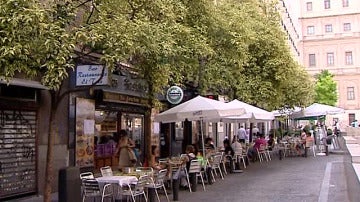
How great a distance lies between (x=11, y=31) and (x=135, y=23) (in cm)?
253

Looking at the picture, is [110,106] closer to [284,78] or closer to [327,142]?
[284,78]

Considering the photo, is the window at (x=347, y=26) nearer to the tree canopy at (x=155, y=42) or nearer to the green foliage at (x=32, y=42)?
the tree canopy at (x=155, y=42)

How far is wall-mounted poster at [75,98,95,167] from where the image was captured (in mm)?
14197

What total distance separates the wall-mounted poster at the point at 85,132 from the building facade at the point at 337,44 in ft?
232

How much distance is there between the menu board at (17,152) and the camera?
37.4ft

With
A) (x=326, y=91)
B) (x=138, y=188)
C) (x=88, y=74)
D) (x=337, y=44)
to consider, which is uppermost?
(x=337, y=44)

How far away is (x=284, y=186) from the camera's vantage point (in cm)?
1359

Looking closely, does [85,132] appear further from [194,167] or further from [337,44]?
[337,44]

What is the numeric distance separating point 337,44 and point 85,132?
76761 millimetres

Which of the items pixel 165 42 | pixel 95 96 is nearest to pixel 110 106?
pixel 95 96

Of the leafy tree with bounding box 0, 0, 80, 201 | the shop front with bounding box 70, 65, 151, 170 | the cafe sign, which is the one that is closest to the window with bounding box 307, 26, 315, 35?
the shop front with bounding box 70, 65, 151, 170

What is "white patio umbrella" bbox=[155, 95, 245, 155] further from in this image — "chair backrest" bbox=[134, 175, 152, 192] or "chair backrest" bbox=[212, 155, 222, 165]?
"chair backrest" bbox=[134, 175, 152, 192]

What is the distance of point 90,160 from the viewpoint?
584 inches

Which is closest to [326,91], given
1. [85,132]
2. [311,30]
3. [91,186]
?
[311,30]
